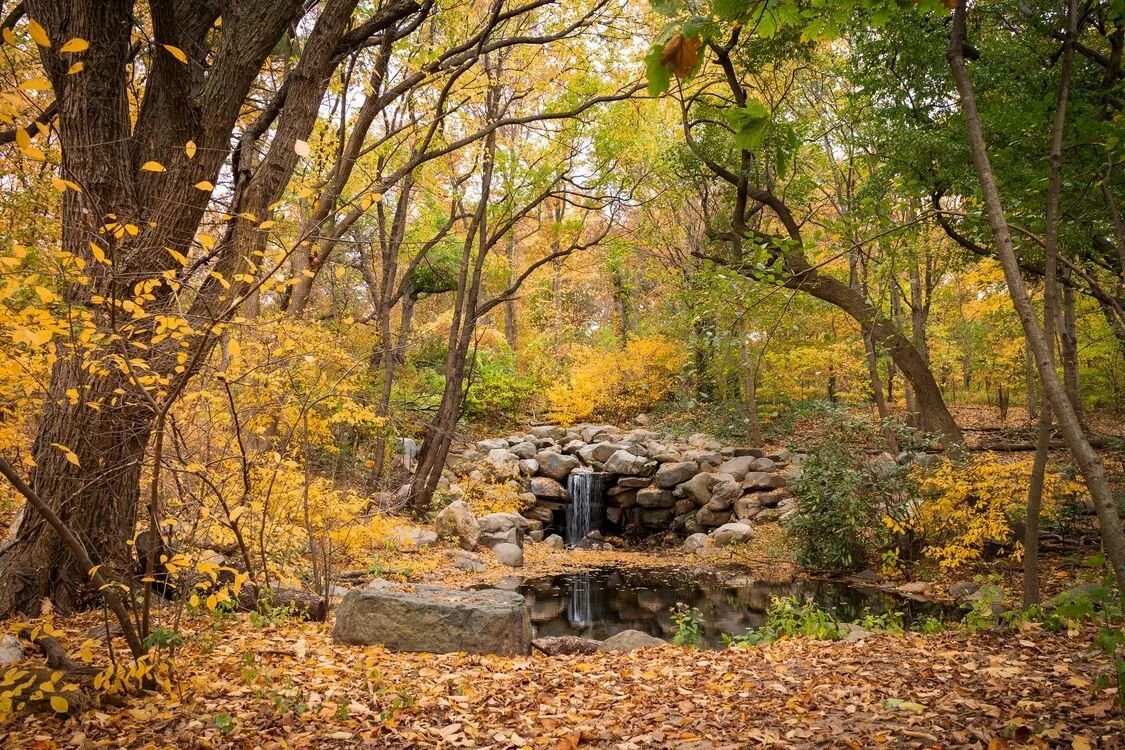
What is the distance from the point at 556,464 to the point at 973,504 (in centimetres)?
888

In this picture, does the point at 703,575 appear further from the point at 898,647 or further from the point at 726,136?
the point at 726,136

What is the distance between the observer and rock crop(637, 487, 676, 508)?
14320 mm

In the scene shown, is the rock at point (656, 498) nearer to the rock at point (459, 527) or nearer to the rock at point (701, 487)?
the rock at point (701, 487)

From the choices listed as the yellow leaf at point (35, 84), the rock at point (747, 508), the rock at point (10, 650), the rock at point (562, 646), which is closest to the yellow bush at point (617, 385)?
the rock at point (747, 508)

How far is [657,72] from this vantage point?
153 centimetres

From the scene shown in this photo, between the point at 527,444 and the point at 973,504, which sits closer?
the point at 973,504

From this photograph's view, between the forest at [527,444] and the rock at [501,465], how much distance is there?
0.09 metres

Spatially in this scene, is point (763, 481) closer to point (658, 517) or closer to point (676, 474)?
point (676, 474)

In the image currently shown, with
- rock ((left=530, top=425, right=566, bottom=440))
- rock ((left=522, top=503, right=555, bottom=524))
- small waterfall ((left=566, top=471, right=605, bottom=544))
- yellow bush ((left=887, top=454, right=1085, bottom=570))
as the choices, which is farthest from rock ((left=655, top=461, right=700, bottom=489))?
yellow bush ((left=887, top=454, right=1085, bottom=570))

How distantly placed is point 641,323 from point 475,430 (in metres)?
6.71

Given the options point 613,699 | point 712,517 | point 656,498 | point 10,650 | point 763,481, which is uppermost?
point 10,650

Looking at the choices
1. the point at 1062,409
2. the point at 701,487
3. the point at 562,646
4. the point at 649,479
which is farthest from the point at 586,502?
the point at 1062,409

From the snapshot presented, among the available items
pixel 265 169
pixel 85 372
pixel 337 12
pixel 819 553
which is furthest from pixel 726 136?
pixel 85 372

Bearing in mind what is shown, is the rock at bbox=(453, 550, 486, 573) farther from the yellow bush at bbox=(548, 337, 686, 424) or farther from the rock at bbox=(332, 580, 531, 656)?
the yellow bush at bbox=(548, 337, 686, 424)
